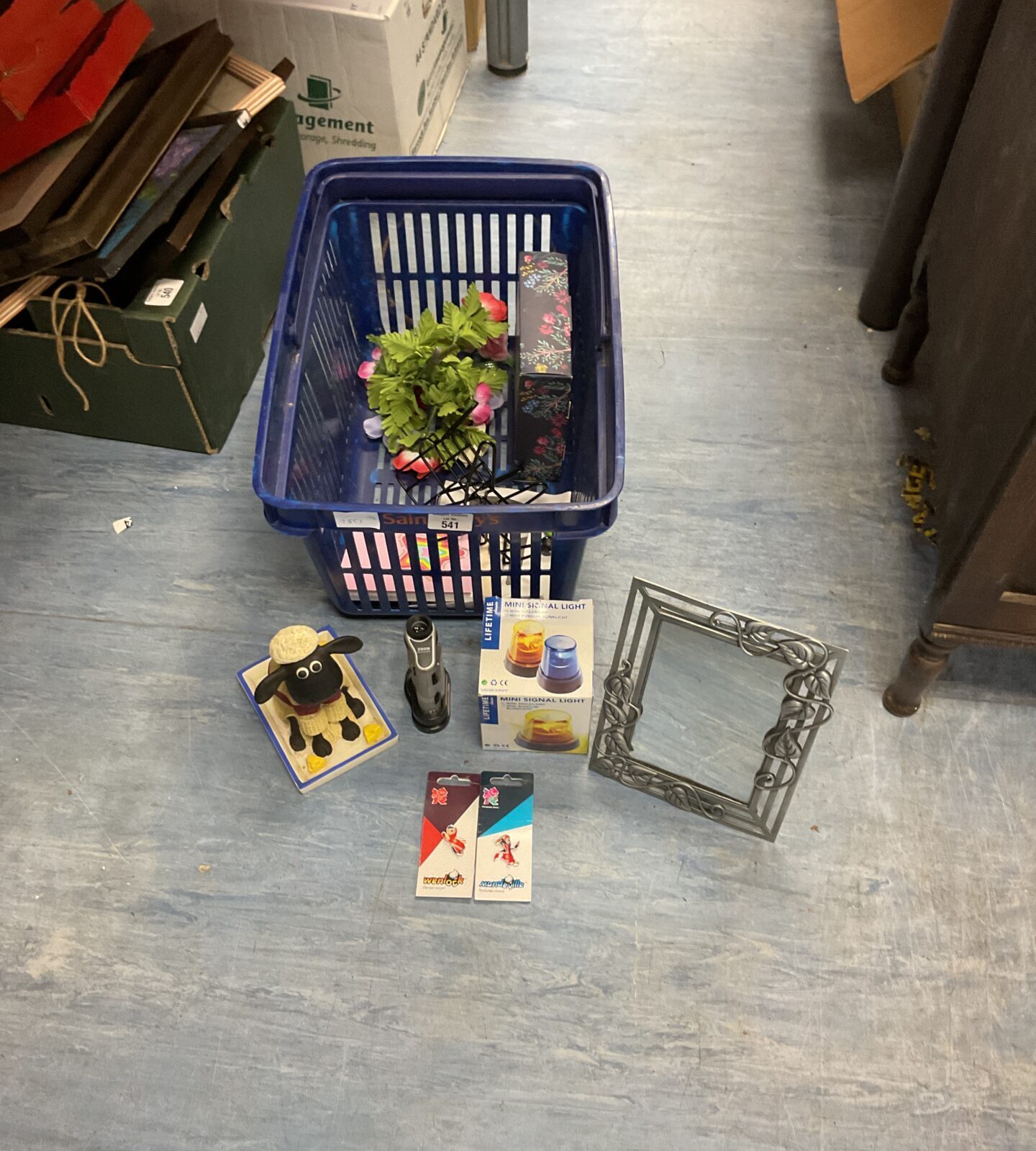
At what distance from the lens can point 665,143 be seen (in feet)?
6.71

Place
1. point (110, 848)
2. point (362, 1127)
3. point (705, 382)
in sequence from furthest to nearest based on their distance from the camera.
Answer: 1. point (705, 382)
2. point (110, 848)
3. point (362, 1127)

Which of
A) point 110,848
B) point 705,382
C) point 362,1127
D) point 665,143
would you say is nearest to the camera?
point 362,1127

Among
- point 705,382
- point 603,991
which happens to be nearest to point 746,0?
point 705,382

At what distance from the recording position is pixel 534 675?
117cm

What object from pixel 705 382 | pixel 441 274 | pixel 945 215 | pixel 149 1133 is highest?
pixel 945 215

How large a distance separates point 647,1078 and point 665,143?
1.78 metres

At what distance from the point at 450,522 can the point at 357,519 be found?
11cm

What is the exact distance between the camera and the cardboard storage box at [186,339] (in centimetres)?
137

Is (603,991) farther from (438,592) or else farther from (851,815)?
(438,592)

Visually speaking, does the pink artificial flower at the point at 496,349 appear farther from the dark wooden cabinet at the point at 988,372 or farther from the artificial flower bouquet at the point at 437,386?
the dark wooden cabinet at the point at 988,372

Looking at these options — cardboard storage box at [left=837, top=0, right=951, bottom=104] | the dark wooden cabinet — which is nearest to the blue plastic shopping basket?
the dark wooden cabinet

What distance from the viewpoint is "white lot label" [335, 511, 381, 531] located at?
112cm

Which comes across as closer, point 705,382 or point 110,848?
point 110,848

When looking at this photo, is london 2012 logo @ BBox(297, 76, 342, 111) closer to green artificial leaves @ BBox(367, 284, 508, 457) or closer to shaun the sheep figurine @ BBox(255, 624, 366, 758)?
green artificial leaves @ BBox(367, 284, 508, 457)
